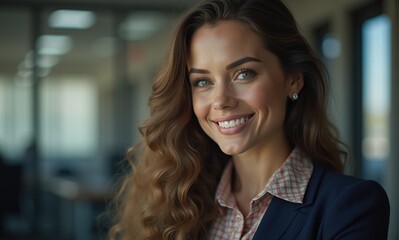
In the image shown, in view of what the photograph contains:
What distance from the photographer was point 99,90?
13047 millimetres

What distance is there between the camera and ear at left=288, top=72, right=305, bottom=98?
1.51 meters

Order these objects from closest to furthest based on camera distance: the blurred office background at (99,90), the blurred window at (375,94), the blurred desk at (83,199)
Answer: the blurred window at (375,94) → the blurred office background at (99,90) → the blurred desk at (83,199)

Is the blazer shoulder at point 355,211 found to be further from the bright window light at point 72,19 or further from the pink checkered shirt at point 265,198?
the bright window light at point 72,19

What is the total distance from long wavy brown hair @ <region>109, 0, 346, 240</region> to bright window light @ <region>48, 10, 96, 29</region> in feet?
21.5

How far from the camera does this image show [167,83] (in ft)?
5.13

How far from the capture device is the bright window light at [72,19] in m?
8.15

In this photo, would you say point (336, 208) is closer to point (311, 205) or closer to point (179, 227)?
point (311, 205)

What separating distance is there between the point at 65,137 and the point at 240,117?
13.0 meters

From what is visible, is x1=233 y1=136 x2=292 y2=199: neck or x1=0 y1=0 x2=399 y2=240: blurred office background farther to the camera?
x1=0 y1=0 x2=399 y2=240: blurred office background

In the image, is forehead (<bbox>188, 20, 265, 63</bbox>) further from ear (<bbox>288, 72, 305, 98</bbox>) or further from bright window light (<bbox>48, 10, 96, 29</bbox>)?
bright window light (<bbox>48, 10, 96, 29</bbox>)

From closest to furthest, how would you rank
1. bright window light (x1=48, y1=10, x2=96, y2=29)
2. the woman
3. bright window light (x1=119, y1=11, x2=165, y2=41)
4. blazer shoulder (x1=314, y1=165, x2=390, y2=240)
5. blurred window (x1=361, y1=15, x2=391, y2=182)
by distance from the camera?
blazer shoulder (x1=314, y1=165, x2=390, y2=240) < the woman < blurred window (x1=361, y1=15, x2=391, y2=182) < bright window light (x1=48, y1=10, x2=96, y2=29) < bright window light (x1=119, y1=11, x2=165, y2=41)

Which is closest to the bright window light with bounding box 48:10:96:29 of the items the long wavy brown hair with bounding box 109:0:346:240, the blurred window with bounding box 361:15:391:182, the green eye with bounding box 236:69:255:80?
the blurred window with bounding box 361:15:391:182

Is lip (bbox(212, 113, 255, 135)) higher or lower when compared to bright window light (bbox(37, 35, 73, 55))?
lower

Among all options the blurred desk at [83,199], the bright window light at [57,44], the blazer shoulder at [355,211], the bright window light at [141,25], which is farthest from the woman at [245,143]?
the bright window light at [57,44]
